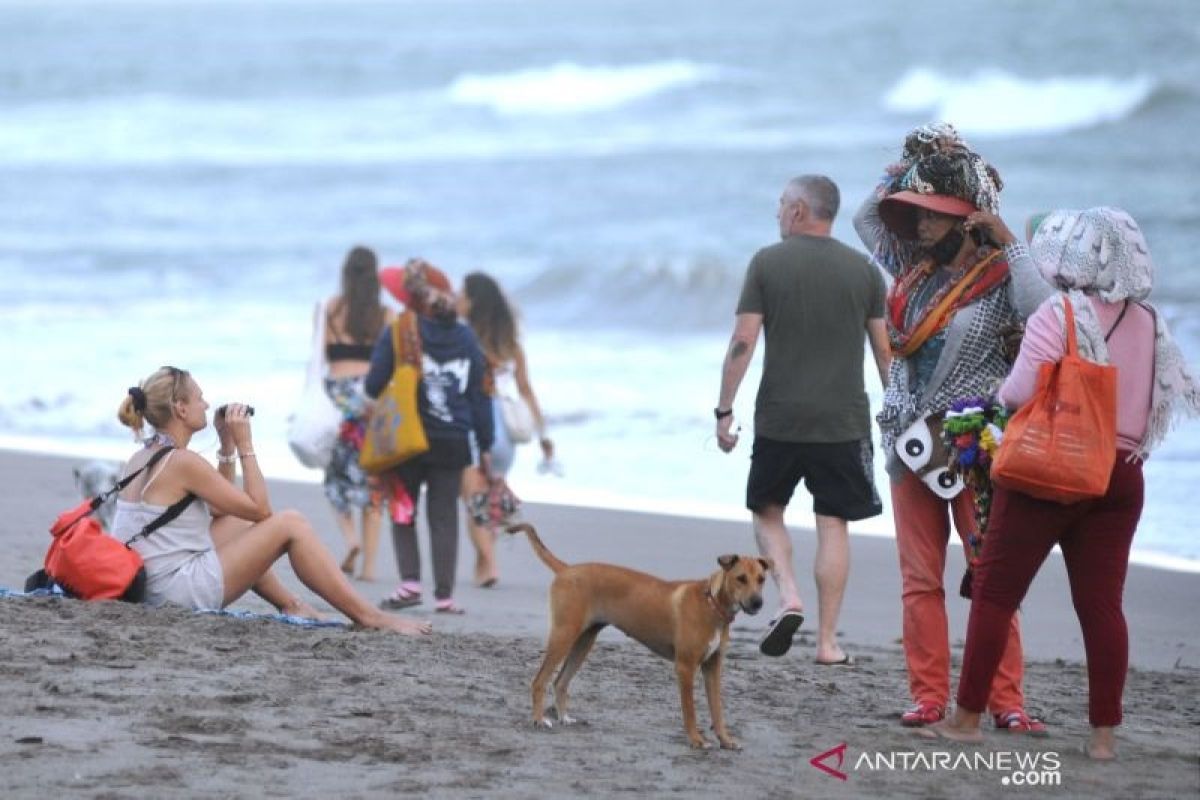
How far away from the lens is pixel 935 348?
220 inches

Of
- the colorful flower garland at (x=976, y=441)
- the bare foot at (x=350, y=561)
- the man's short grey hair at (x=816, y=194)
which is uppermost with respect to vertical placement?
the man's short grey hair at (x=816, y=194)

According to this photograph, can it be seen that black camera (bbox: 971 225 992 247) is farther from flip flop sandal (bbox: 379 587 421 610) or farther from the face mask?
flip flop sandal (bbox: 379 587 421 610)

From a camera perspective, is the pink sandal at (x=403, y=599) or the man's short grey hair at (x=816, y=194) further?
the pink sandal at (x=403, y=599)

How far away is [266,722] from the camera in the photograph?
5164 mm

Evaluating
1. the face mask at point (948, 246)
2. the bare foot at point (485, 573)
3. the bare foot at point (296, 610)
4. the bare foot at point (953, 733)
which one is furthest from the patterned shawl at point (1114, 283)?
the bare foot at point (485, 573)

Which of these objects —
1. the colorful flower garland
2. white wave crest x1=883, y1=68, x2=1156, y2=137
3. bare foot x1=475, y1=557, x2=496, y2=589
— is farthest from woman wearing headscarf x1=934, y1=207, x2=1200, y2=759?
white wave crest x1=883, y1=68, x2=1156, y2=137

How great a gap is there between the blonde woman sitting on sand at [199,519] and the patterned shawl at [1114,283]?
2861 mm

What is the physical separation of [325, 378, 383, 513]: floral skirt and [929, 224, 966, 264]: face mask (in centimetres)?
457

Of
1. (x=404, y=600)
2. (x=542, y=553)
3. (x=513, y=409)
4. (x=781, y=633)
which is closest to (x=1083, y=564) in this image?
(x=542, y=553)

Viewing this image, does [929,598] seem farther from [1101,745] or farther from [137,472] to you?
[137,472]

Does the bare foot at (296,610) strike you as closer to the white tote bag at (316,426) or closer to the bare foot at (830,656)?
the bare foot at (830,656)

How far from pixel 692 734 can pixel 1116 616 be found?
1.14 m

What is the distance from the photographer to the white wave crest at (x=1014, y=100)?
36.6m

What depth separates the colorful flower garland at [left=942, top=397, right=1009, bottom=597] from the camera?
5355 mm
